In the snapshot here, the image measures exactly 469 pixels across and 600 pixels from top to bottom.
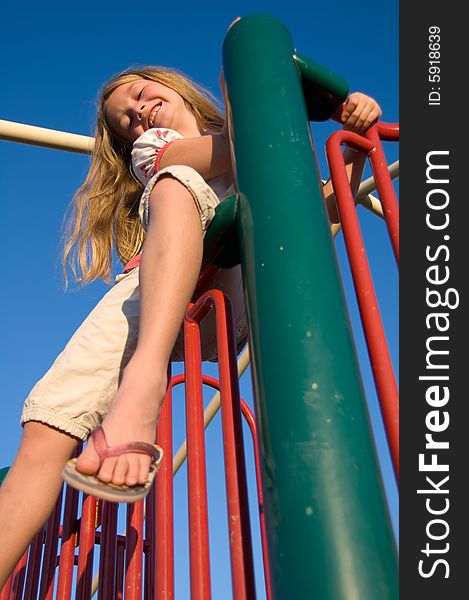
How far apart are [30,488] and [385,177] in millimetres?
742

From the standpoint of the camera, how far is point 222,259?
44.7 inches

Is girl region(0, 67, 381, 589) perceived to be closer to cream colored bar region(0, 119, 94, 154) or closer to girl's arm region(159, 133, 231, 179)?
girl's arm region(159, 133, 231, 179)

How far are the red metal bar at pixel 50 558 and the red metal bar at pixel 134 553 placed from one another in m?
0.26

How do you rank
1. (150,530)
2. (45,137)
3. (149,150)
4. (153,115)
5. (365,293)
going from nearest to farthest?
(365,293)
(150,530)
(149,150)
(153,115)
(45,137)

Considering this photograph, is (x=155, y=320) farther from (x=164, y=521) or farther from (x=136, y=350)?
(x=164, y=521)

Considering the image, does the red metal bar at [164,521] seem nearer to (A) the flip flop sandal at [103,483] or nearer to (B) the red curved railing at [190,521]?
(B) the red curved railing at [190,521]

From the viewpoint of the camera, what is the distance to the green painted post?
69cm

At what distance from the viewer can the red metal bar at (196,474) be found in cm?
90

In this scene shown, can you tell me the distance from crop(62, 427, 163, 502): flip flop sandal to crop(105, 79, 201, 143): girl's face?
1.19 m

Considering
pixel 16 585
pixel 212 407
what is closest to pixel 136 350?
pixel 16 585

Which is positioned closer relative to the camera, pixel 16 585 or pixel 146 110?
pixel 16 585

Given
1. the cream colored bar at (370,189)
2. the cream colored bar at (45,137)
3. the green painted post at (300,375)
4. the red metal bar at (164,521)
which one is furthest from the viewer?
the cream colored bar at (370,189)

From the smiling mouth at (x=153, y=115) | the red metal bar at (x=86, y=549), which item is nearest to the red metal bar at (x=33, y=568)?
the red metal bar at (x=86, y=549)

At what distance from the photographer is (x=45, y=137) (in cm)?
250
